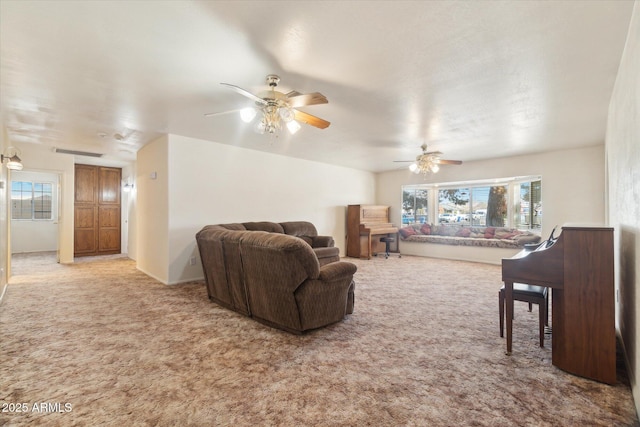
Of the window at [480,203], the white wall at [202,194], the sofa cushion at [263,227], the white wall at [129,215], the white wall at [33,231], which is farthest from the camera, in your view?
the white wall at [33,231]

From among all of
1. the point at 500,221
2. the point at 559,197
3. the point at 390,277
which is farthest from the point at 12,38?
the point at 500,221

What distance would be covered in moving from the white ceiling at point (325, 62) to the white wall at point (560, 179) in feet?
4.47

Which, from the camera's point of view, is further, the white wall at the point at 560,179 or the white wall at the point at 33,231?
the white wall at the point at 33,231

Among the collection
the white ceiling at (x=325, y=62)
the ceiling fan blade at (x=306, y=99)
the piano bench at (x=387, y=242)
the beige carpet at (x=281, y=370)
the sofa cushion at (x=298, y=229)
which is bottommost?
the beige carpet at (x=281, y=370)

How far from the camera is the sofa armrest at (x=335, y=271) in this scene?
2.76 meters

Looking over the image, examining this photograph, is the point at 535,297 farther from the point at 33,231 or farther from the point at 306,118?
the point at 33,231

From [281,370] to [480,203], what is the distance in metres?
7.76

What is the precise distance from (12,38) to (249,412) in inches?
124

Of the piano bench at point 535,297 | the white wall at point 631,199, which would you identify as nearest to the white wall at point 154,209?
the piano bench at point 535,297

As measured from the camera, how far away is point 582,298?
6.88 ft

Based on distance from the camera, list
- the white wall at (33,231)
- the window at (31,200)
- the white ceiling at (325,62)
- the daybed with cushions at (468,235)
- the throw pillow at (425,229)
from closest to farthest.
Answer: the white ceiling at (325,62) → the daybed with cushions at (468,235) → the white wall at (33,231) → the window at (31,200) → the throw pillow at (425,229)

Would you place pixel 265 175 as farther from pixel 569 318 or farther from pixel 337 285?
pixel 569 318

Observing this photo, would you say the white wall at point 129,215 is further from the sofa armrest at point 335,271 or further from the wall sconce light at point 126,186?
the sofa armrest at point 335,271

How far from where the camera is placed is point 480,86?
2.96 meters
